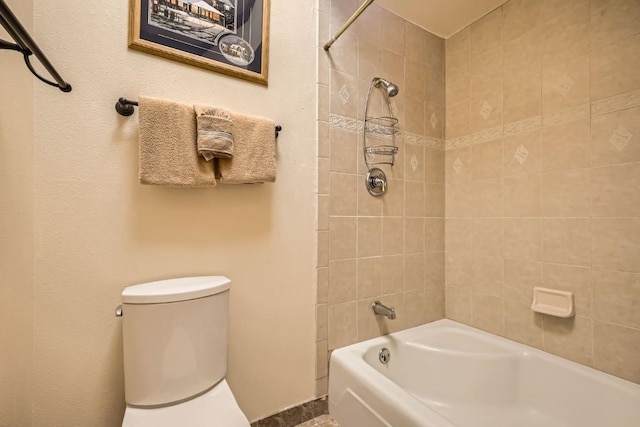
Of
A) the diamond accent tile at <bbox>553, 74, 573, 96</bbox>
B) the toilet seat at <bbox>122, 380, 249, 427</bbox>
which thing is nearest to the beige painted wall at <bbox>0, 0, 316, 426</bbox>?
the toilet seat at <bbox>122, 380, 249, 427</bbox>

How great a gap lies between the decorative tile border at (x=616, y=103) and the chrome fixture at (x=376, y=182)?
98cm

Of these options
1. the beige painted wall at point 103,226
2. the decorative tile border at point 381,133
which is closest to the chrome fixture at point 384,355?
the beige painted wall at point 103,226

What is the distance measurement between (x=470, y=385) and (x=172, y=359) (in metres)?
1.43

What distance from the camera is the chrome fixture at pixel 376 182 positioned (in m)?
1.56

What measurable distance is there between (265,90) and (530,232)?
1.54 m

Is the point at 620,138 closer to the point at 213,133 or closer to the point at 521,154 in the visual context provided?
the point at 521,154

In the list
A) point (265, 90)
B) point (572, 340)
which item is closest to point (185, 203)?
A: point (265, 90)

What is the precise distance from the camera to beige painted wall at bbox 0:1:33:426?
34.2 inches

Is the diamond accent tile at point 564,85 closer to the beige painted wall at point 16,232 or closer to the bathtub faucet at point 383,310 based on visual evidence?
the bathtub faucet at point 383,310

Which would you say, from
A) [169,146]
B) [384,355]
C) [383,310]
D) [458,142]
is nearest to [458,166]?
[458,142]

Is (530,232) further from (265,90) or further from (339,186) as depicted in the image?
(265,90)

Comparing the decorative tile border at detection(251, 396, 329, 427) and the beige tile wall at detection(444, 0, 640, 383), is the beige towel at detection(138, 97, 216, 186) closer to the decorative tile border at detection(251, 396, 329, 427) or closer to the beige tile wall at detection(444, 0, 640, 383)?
the decorative tile border at detection(251, 396, 329, 427)

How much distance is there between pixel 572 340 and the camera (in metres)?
1.31

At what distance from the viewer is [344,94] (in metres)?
1.50
